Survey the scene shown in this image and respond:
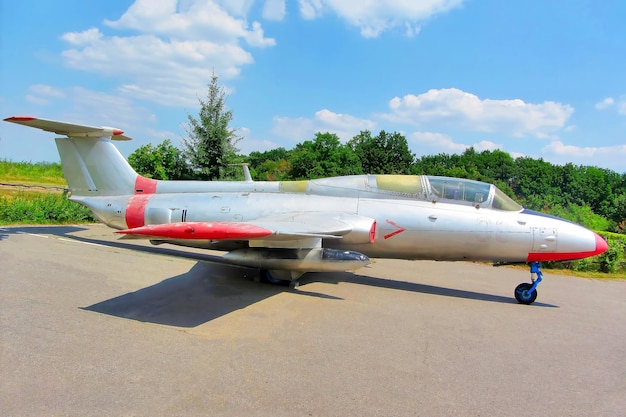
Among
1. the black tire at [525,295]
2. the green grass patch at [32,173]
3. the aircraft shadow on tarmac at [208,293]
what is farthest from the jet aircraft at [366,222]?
the green grass patch at [32,173]

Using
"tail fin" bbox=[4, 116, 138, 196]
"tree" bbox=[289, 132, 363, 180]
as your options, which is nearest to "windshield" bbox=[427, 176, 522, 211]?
"tail fin" bbox=[4, 116, 138, 196]

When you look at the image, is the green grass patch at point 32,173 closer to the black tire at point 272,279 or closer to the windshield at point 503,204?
the black tire at point 272,279

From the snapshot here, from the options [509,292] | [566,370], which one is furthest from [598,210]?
[566,370]

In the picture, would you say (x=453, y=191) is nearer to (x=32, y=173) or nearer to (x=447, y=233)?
(x=447, y=233)

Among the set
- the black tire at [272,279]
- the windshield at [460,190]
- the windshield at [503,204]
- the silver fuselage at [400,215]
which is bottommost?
the black tire at [272,279]

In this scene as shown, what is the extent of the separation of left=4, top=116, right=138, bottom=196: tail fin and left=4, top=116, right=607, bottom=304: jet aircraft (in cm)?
79

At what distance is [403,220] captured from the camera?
21.6 ft

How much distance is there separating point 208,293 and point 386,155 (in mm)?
39507

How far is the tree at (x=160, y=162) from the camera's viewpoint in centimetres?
1736

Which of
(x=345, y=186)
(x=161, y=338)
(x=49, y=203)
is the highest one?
(x=345, y=186)

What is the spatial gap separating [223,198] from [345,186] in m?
2.51

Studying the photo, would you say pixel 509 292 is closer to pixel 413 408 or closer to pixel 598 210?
pixel 413 408

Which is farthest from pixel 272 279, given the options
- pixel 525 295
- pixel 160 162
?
pixel 160 162

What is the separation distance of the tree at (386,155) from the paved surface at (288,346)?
36.3 metres
